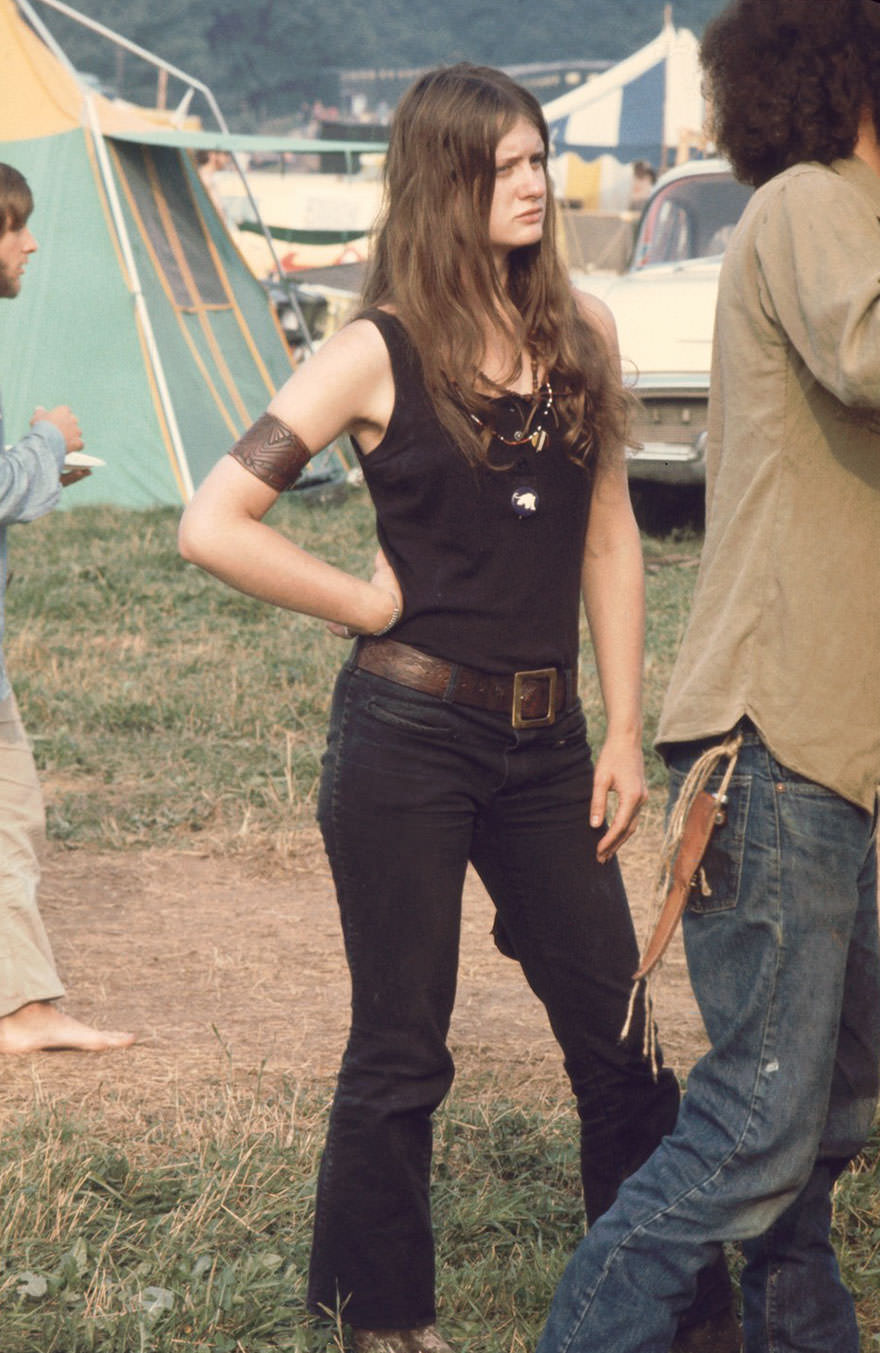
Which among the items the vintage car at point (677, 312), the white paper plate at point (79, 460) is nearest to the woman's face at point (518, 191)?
the white paper plate at point (79, 460)

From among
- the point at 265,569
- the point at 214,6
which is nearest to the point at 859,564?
the point at 265,569

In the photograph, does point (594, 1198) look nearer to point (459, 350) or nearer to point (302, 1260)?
point (302, 1260)

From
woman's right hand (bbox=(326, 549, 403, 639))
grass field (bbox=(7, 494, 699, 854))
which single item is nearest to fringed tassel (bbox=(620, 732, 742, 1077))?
woman's right hand (bbox=(326, 549, 403, 639))

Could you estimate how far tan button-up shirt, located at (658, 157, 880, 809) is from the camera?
2066 mm

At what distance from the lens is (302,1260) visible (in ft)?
9.72

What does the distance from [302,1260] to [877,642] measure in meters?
1.53

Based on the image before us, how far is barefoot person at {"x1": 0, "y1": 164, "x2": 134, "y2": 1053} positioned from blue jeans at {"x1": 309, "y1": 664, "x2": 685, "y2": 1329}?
1.57 metres

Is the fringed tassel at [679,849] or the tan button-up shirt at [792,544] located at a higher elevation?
the tan button-up shirt at [792,544]

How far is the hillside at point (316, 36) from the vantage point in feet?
287

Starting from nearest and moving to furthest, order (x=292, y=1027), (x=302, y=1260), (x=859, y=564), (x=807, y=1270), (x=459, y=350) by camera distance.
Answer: (x=859, y=564) < (x=807, y=1270) < (x=459, y=350) < (x=302, y=1260) < (x=292, y=1027)

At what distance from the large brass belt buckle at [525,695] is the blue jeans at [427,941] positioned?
0.06ft

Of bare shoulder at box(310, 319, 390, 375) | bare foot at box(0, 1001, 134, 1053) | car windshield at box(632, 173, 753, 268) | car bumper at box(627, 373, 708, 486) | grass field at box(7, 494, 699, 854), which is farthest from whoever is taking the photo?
car windshield at box(632, 173, 753, 268)

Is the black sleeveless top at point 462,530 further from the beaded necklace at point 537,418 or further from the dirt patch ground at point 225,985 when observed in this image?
the dirt patch ground at point 225,985

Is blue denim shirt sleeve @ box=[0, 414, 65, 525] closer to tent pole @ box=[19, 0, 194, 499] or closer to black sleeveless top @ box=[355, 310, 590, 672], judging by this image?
black sleeveless top @ box=[355, 310, 590, 672]
